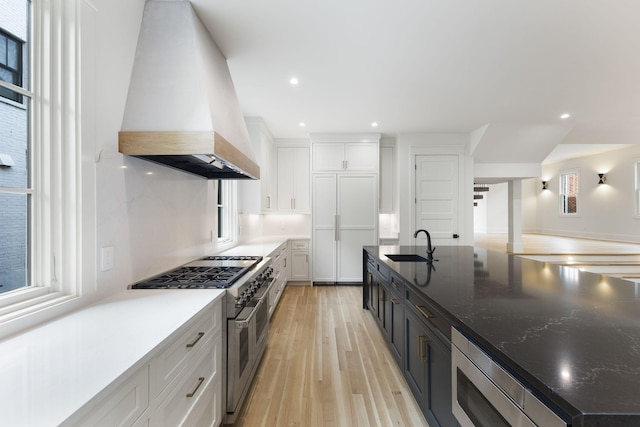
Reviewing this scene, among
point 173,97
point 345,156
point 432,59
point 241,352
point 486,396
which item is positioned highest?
point 432,59

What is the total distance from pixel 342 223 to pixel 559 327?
12.6 ft

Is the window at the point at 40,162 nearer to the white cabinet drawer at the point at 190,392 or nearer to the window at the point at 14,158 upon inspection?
the window at the point at 14,158

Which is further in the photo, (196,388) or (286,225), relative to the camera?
(286,225)

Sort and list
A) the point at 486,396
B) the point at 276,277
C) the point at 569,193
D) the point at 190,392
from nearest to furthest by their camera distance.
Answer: the point at 486,396, the point at 190,392, the point at 276,277, the point at 569,193

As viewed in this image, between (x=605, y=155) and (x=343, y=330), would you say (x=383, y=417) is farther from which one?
(x=605, y=155)

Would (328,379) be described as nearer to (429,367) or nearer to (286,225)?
(429,367)

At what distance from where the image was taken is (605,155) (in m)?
7.70

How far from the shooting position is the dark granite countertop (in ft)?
2.11

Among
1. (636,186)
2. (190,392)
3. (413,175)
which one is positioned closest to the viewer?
(190,392)

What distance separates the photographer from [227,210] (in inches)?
145

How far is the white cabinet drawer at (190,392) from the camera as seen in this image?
1.03m

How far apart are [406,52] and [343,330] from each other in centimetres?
287

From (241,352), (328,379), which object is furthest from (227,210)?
(328,379)

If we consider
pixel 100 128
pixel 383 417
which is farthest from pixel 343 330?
pixel 100 128
